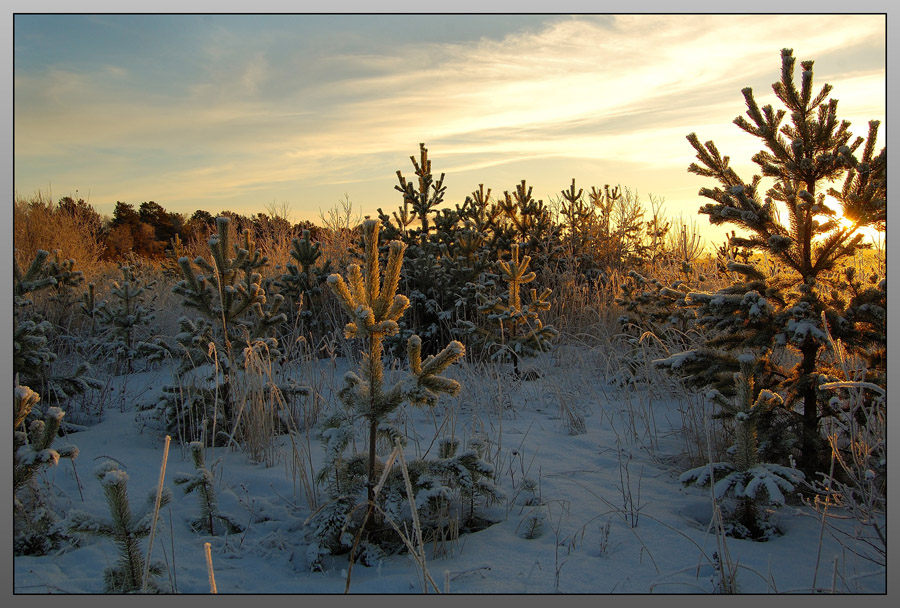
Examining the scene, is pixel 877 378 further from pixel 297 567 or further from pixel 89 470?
pixel 89 470

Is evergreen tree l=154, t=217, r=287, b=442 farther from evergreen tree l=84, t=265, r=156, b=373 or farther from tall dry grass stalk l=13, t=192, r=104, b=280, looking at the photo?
tall dry grass stalk l=13, t=192, r=104, b=280

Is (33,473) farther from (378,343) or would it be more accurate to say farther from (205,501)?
(378,343)

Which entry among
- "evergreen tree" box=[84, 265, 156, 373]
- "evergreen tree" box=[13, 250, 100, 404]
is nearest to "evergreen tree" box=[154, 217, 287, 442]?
"evergreen tree" box=[13, 250, 100, 404]

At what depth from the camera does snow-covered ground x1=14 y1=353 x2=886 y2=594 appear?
2.42m

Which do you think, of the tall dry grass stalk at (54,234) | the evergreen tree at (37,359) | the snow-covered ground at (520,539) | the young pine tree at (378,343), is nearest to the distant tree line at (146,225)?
the tall dry grass stalk at (54,234)

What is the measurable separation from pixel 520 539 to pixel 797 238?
228cm

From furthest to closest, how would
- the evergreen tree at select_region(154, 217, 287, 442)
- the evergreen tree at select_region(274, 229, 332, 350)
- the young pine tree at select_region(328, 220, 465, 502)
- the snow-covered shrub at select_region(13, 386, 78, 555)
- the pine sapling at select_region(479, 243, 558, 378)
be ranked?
the evergreen tree at select_region(274, 229, 332, 350) → the pine sapling at select_region(479, 243, 558, 378) → the evergreen tree at select_region(154, 217, 287, 442) → the young pine tree at select_region(328, 220, 465, 502) → the snow-covered shrub at select_region(13, 386, 78, 555)

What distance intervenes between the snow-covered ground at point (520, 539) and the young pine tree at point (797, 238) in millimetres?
714

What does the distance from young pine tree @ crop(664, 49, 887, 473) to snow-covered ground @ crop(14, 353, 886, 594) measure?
0.71 meters

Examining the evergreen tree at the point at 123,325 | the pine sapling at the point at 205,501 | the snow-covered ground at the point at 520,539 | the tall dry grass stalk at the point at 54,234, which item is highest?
the tall dry grass stalk at the point at 54,234

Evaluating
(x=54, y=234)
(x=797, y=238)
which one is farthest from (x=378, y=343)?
(x=54, y=234)

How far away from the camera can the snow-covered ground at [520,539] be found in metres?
2.42

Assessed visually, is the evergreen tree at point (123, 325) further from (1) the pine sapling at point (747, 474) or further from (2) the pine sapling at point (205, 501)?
(1) the pine sapling at point (747, 474)

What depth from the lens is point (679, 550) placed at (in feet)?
8.75
